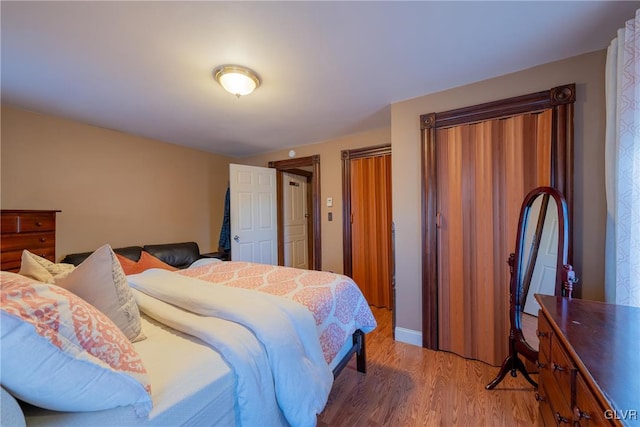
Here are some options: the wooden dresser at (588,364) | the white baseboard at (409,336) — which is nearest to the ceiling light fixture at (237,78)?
the wooden dresser at (588,364)

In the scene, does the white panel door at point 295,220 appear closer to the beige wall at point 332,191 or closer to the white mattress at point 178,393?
the beige wall at point 332,191

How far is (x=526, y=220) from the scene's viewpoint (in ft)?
5.42

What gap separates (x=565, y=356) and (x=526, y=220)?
3.51 ft

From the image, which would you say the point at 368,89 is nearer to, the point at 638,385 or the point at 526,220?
the point at 526,220

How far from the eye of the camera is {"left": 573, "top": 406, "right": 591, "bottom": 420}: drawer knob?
0.69m

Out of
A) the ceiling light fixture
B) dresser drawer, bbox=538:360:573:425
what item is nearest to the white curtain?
dresser drawer, bbox=538:360:573:425

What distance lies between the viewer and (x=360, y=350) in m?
1.88

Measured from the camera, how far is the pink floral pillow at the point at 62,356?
562mm

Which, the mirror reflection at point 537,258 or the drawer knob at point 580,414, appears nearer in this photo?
the drawer knob at point 580,414

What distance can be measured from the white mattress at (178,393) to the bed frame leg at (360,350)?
1.12 m

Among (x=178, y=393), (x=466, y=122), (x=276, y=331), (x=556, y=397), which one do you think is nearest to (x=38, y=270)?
(x=178, y=393)

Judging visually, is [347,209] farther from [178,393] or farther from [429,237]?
[178,393]

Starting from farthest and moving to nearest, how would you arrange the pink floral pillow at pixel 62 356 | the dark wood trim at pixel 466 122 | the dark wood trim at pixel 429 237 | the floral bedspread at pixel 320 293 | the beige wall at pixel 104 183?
the beige wall at pixel 104 183
the dark wood trim at pixel 429 237
the dark wood trim at pixel 466 122
the floral bedspread at pixel 320 293
the pink floral pillow at pixel 62 356

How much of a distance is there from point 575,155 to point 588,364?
62.5 inches
